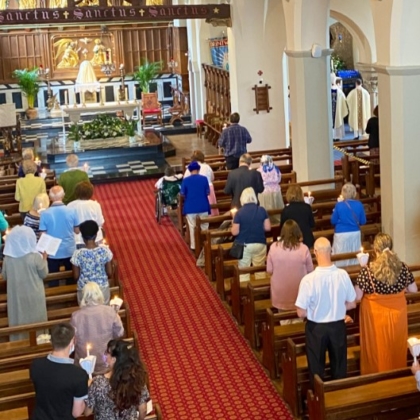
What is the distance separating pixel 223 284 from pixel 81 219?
194 cm

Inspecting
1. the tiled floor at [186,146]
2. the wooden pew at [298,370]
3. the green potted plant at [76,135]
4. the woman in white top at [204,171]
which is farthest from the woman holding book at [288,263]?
the green potted plant at [76,135]

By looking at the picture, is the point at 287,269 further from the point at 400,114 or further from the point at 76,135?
the point at 76,135

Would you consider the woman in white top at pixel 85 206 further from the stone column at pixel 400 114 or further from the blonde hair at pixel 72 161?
the stone column at pixel 400 114

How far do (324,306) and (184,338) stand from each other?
275 centimetres

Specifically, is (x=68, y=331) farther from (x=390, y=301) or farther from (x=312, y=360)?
(x=390, y=301)

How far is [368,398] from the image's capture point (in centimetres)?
587

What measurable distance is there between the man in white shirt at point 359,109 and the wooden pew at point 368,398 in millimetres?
17031

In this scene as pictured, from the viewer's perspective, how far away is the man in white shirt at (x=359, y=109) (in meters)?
22.5

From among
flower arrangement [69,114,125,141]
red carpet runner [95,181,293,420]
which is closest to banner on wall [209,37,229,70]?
flower arrangement [69,114,125,141]

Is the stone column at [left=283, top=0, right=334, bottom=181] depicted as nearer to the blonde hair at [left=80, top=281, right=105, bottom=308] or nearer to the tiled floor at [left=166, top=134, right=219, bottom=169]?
the tiled floor at [left=166, top=134, right=219, bottom=169]

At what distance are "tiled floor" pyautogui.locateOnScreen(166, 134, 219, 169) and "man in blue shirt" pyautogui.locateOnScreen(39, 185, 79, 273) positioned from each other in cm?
999

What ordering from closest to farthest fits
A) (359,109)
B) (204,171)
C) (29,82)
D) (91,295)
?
1. (91,295)
2. (204,171)
3. (359,109)
4. (29,82)

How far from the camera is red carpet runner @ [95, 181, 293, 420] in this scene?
718cm

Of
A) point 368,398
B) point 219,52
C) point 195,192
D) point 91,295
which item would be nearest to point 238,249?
point 195,192
